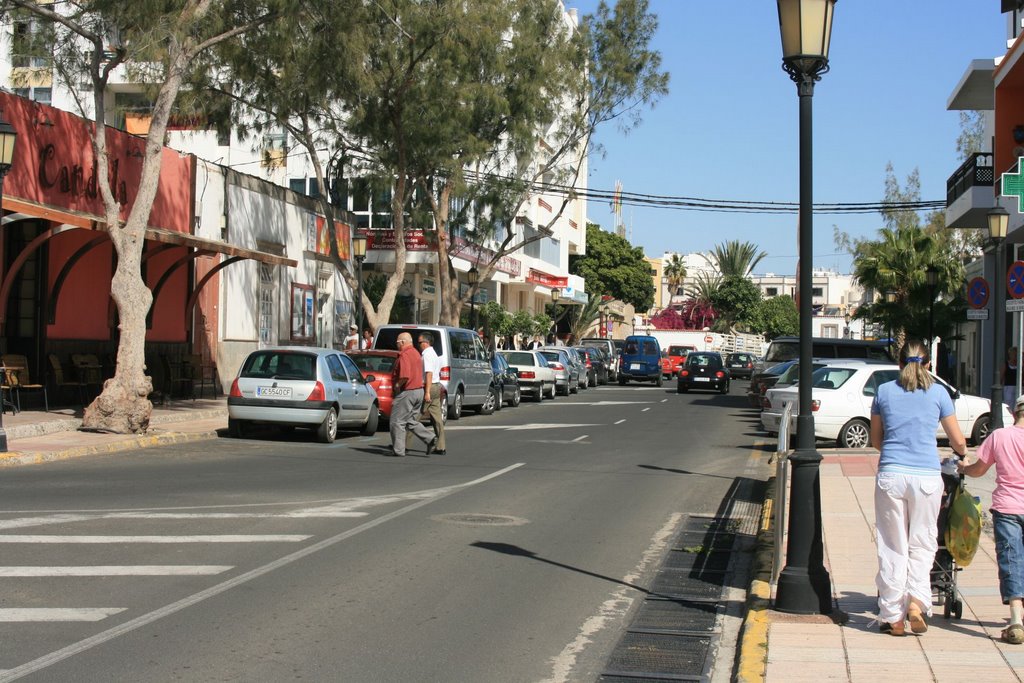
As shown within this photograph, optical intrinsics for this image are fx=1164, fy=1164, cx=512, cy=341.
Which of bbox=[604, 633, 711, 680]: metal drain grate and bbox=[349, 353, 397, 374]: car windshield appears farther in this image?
bbox=[349, 353, 397, 374]: car windshield

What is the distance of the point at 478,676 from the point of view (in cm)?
620

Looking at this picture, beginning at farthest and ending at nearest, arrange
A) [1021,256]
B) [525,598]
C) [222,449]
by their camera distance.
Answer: [1021,256]
[222,449]
[525,598]

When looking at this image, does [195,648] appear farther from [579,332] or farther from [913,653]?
[579,332]

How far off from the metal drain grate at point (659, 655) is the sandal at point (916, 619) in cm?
121

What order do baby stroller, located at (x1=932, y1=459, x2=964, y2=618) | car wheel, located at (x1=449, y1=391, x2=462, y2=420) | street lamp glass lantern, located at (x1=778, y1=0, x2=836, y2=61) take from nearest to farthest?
baby stroller, located at (x1=932, y1=459, x2=964, y2=618) < street lamp glass lantern, located at (x1=778, y1=0, x2=836, y2=61) < car wheel, located at (x1=449, y1=391, x2=462, y2=420)

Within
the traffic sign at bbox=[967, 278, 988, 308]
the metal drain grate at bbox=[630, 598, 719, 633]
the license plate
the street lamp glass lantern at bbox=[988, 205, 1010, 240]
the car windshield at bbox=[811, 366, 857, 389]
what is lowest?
the metal drain grate at bbox=[630, 598, 719, 633]

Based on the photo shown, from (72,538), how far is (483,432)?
550 inches

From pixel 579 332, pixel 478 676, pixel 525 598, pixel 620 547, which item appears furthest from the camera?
pixel 579 332

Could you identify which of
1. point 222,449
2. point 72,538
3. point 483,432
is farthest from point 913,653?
point 483,432

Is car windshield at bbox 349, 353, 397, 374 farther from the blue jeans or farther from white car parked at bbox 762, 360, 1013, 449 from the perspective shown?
the blue jeans

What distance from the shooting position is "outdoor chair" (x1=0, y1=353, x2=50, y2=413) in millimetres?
19688

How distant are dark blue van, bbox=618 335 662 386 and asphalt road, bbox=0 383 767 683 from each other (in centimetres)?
3458

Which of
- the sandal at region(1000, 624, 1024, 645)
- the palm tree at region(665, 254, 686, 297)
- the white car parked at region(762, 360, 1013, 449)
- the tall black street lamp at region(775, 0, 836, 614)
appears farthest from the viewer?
the palm tree at region(665, 254, 686, 297)

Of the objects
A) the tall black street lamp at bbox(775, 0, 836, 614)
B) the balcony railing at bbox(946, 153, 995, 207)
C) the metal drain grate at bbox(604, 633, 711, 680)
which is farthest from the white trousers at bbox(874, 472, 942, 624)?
the balcony railing at bbox(946, 153, 995, 207)
